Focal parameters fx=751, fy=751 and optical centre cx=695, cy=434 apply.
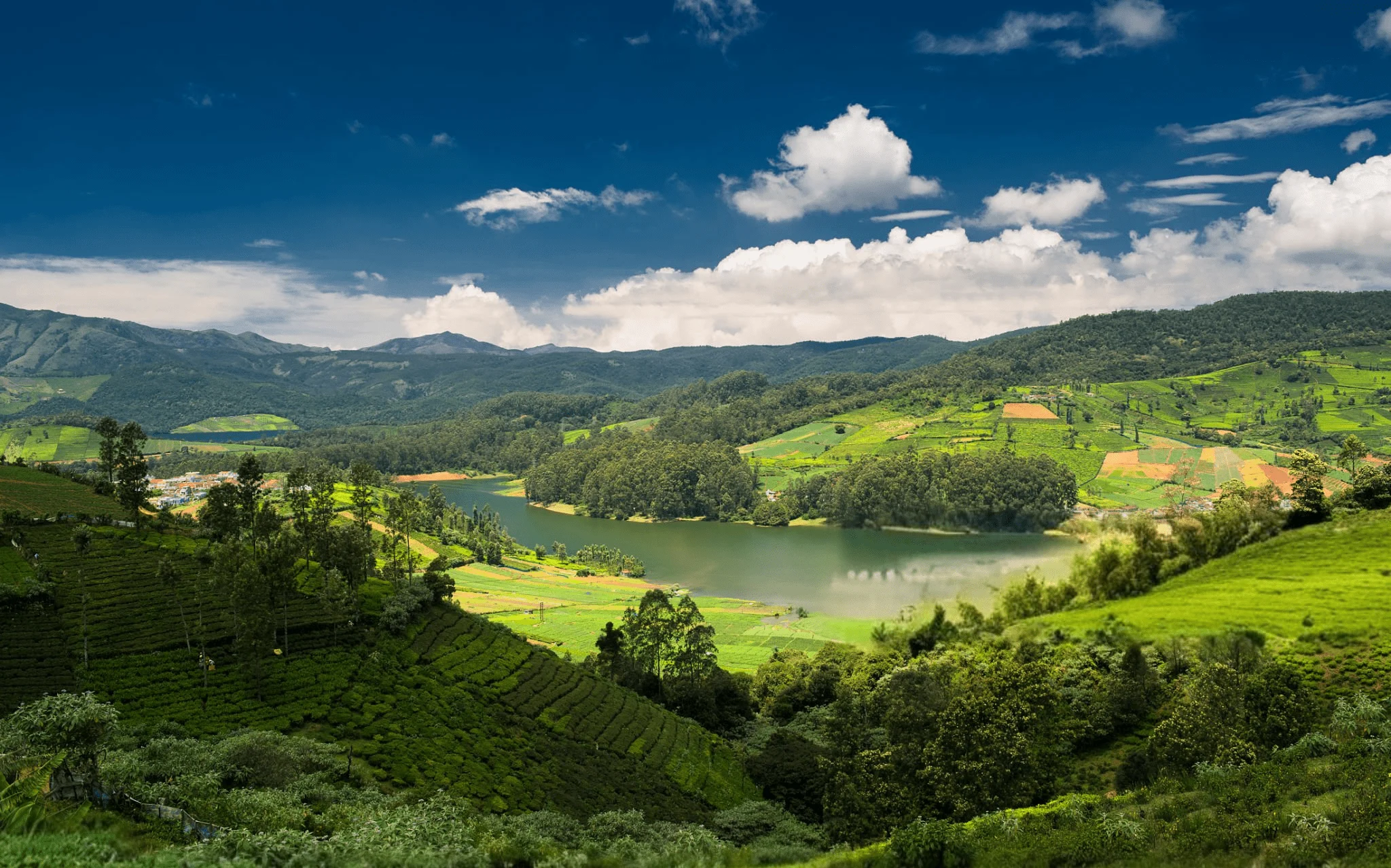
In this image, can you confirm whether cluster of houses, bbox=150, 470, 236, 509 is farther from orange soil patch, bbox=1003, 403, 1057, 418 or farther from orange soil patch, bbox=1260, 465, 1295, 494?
orange soil patch, bbox=1003, 403, 1057, 418

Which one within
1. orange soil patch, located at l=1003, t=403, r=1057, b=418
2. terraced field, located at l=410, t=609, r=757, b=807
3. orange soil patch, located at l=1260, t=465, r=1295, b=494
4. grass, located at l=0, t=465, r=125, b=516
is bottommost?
terraced field, located at l=410, t=609, r=757, b=807

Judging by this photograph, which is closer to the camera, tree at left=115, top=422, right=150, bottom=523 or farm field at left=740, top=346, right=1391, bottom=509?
tree at left=115, top=422, right=150, bottom=523

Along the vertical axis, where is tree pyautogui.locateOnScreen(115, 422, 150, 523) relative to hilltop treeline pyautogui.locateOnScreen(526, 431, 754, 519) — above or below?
above

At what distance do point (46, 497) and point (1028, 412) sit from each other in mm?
176466

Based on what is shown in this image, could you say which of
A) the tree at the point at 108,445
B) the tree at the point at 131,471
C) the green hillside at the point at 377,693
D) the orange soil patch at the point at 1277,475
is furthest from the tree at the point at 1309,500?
the tree at the point at 108,445

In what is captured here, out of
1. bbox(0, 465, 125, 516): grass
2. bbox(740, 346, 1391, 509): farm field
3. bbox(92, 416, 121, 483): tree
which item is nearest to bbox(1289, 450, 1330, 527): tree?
bbox(740, 346, 1391, 509): farm field

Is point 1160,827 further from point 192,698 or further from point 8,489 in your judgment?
point 8,489

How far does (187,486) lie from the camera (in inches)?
5640

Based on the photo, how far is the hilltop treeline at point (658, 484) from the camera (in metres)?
157

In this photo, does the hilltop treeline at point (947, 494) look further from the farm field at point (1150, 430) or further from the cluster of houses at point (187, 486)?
the cluster of houses at point (187, 486)

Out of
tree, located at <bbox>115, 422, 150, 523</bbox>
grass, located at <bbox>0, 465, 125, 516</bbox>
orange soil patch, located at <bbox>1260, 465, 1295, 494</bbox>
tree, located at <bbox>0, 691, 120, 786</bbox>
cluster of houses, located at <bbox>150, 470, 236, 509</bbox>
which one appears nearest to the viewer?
tree, located at <bbox>0, 691, 120, 786</bbox>

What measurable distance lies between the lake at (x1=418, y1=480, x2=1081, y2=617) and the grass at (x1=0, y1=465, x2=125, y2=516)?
59341 millimetres

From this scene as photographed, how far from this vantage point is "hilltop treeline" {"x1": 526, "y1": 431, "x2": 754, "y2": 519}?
516 ft

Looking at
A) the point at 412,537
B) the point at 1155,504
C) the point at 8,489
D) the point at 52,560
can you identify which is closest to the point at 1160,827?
the point at 52,560
